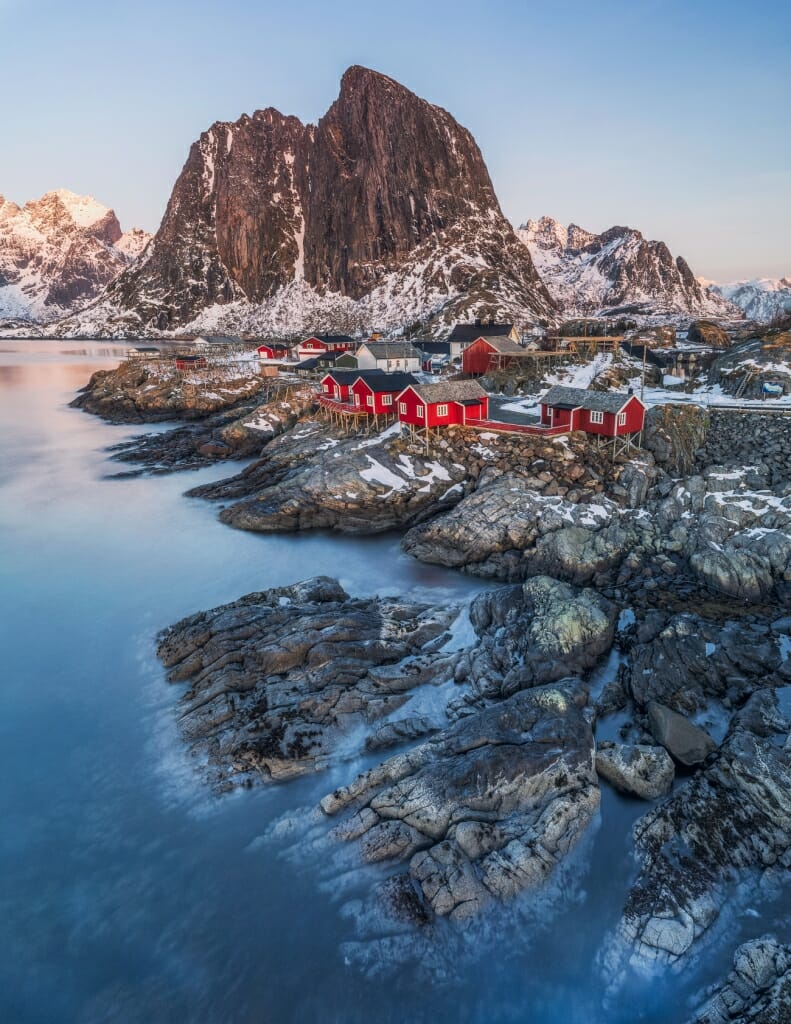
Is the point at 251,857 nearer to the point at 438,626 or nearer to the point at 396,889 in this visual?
the point at 396,889

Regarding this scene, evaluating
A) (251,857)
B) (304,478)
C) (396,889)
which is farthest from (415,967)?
(304,478)

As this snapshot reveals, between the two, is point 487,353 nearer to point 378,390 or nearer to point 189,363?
point 378,390

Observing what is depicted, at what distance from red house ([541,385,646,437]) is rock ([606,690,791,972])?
70.9 ft

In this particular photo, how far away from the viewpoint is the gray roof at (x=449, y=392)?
36.0 m

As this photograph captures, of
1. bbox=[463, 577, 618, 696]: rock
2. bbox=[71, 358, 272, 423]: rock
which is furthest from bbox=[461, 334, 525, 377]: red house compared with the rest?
bbox=[463, 577, 618, 696]: rock

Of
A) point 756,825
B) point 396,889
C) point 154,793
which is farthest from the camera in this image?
point 154,793

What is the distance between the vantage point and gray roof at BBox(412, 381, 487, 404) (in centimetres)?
3600

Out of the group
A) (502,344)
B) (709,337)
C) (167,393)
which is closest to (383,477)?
(502,344)

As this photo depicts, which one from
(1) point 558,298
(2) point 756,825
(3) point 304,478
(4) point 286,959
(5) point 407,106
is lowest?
(4) point 286,959

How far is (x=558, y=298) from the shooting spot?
161000mm

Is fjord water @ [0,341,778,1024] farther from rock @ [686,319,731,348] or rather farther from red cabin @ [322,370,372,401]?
rock @ [686,319,731,348]

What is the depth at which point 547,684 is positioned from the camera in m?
16.7

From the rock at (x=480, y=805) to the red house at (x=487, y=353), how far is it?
148ft

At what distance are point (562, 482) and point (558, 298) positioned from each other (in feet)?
489
